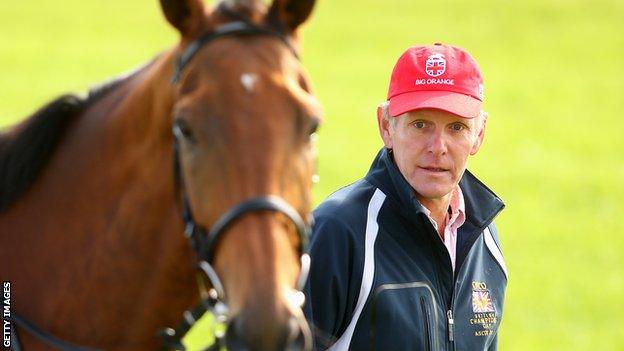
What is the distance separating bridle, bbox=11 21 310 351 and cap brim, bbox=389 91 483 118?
3.65 ft

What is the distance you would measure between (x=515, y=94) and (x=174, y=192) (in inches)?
1012

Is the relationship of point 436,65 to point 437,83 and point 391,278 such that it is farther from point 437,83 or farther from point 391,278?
point 391,278

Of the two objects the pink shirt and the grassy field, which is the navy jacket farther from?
the grassy field

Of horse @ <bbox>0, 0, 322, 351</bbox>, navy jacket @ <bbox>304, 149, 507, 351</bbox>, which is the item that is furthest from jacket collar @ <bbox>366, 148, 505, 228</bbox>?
horse @ <bbox>0, 0, 322, 351</bbox>

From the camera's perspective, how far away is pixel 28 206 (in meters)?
4.19

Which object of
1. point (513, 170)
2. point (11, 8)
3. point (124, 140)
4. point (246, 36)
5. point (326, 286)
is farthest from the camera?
point (11, 8)

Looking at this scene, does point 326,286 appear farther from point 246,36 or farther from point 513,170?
point 513,170

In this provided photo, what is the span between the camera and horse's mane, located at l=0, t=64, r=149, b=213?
13.5 ft

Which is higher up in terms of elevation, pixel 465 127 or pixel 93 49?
pixel 465 127

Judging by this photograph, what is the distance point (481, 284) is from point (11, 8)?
106 feet

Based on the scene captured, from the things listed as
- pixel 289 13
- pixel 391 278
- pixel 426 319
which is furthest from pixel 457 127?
pixel 289 13

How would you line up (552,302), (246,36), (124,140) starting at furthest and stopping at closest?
1. (552,302)
2. (124,140)
3. (246,36)

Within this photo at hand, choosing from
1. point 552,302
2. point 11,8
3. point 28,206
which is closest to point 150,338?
point 28,206
